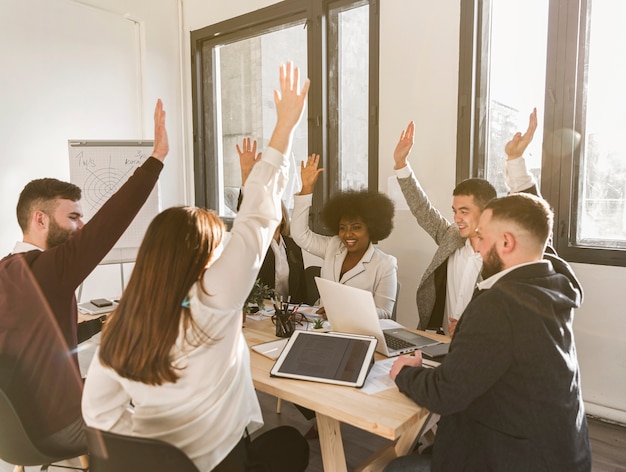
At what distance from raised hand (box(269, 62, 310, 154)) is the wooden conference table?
765 millimetres

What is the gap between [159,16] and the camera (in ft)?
15.9

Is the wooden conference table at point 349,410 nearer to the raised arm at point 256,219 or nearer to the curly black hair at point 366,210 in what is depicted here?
the raised arm at point 256,219

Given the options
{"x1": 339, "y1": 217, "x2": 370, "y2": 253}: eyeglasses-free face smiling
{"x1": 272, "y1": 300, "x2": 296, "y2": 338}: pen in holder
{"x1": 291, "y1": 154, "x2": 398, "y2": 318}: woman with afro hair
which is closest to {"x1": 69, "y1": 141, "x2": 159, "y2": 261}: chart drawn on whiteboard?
{"x1": 291, "y1": 154, "x2": 398, "y2": 318}: woman with afro hair

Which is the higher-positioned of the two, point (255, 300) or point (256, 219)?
point (256, 219)

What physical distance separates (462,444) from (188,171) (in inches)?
173

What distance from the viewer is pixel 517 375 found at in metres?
1.29

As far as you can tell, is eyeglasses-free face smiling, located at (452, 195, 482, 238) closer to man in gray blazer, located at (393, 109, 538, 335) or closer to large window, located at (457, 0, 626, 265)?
man in gray blazer, located at (393, 109, 538, 335)

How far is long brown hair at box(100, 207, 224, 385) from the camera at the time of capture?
3.78 feet

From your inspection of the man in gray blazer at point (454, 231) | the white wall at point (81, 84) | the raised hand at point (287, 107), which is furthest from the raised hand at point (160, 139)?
the white wall at point (81, 84)

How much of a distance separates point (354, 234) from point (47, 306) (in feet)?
5.38

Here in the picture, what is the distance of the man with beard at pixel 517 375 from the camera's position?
4.19 feet

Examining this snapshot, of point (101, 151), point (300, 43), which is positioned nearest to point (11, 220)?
point (101, 151)

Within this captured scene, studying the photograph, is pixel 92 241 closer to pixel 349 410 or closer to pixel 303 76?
pixel 349 410

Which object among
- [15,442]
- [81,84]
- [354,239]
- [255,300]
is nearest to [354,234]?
[354,239]
